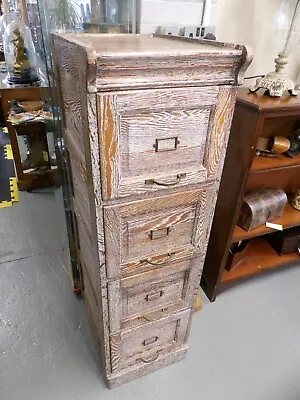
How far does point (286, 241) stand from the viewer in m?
1.73

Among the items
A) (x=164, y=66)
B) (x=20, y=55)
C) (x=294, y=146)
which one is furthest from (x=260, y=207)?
(x=20, y=55)

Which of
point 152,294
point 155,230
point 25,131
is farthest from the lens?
point 25,131

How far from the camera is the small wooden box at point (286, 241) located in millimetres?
1732

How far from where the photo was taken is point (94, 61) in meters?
0.58

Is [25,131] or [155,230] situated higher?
[155,230]

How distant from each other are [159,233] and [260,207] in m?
0.73

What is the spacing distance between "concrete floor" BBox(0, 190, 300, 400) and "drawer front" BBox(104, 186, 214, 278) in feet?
2.06

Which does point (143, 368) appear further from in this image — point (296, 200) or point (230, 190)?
point (296, 200)

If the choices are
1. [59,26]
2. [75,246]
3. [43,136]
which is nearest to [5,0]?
[43,136]

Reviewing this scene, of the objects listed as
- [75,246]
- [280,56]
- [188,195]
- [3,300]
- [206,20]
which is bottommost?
[3,300]

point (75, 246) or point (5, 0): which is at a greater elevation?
point (5, 0)

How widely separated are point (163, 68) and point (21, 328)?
4.39 feet

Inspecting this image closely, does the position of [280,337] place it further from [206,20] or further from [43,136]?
[43,136]

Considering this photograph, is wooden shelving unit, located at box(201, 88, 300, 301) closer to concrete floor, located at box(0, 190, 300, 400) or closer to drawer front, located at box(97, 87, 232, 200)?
concrete floor, located at box(0, 190, 300, 400)
